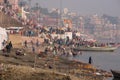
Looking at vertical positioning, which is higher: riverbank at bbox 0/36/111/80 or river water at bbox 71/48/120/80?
riverbank at bbox 0/36/111/80

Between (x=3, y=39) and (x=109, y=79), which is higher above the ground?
(x=3, y=39)

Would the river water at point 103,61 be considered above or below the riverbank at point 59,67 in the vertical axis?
below

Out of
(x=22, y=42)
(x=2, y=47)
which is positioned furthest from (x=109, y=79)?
(x=22, y=42)

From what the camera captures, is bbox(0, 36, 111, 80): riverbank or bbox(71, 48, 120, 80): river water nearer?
bbox(0, 36, 111, 80): riverbank

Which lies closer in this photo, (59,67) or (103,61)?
(59,67)

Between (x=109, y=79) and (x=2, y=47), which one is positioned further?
(x=2, y=47)

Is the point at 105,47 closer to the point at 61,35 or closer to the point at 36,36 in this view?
the point at 61,35

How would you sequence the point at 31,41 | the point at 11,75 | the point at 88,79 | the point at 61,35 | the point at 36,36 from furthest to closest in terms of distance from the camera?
the point at 61,35, the point at 36,36, the point at 31,41, the point at 88,79, the point at 11,75

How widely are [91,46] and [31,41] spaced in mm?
37940

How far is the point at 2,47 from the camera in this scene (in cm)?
5641

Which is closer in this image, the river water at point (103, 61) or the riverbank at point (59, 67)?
the riverbank at point (59, 67)

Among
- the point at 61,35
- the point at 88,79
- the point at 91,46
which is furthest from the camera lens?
the point at 61,35

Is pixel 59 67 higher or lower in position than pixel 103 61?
higher

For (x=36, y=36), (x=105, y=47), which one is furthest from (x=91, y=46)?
(x=36, y=36)
